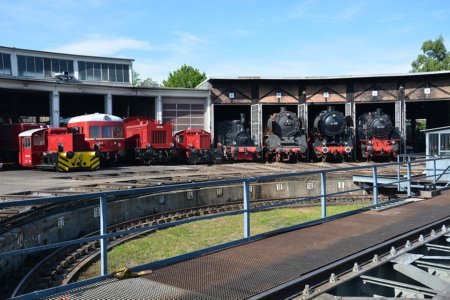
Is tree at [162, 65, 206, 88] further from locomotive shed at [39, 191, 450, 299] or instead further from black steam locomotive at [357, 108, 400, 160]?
locomotive shed at [39, 191, 450, 299]

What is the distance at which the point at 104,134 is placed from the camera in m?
24.7

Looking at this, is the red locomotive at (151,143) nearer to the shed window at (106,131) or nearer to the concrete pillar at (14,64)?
the shed window at (106,131)

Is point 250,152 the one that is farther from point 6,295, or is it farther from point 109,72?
point 6,295

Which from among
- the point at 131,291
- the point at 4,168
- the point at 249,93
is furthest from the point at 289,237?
the point at 249,93

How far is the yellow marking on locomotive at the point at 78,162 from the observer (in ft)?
70.2

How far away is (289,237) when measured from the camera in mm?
7141

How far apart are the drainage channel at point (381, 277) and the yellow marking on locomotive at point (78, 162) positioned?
18521mm

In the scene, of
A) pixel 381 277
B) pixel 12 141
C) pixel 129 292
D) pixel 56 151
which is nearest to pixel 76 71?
pixel 12 141

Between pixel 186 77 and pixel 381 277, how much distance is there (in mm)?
69304

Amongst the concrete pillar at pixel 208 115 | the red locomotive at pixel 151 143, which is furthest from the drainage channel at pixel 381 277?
A: the concrete pillar at pixel 208 115

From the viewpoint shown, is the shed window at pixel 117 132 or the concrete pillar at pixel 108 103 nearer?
the shed window at pixel 117 132

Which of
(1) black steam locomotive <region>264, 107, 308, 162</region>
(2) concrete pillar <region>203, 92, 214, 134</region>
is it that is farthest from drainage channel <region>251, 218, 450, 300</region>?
(2) concrete pillar <region>203, 92, 214, 134</region>

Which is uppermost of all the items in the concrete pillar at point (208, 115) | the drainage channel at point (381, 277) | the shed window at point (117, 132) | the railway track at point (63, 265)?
the concrete pillar at point (208, 115)

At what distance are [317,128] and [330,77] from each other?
17.4 feet
